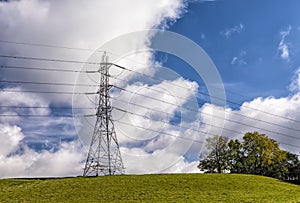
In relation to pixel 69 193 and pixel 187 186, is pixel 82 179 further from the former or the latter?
pixel 187 186

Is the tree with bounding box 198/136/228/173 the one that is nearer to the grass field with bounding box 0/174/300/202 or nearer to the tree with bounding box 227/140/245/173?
the tree with bounding box 227/140/245/173

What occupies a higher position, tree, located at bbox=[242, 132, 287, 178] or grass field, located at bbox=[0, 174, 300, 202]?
tree, located at bbox=[242, 132, 287, 178]

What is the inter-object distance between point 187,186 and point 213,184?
4615 millimetres

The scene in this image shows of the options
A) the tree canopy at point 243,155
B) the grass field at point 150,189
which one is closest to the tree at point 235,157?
the tree canopy at point 243,155

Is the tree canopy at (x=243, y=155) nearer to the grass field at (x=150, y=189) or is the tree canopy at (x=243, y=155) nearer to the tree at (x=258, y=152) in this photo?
the tree at (x=258, y=152)

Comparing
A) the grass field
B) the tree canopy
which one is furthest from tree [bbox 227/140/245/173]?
the grass field

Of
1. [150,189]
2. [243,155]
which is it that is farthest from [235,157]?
[150,189]

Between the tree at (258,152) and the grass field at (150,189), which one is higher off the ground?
the tree at (258,152)

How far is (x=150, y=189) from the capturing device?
51.6m

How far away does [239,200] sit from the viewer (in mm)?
43031

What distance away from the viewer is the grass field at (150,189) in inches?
1800

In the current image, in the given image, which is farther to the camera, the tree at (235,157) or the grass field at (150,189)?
the tree at (235,157)

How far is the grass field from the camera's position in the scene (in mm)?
45719

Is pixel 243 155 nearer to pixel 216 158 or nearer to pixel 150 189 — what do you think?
pixel 216 158
